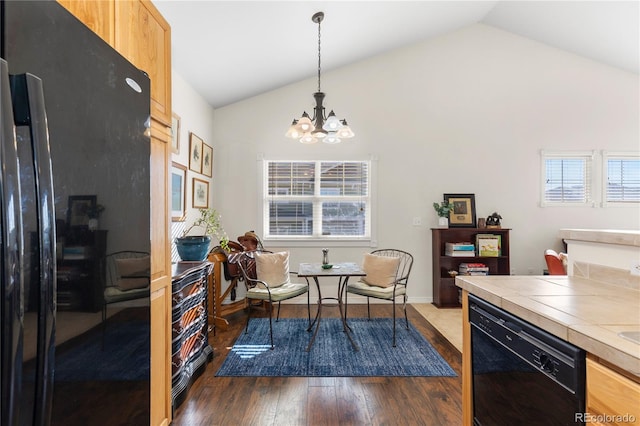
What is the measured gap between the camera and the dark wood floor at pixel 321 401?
193cm

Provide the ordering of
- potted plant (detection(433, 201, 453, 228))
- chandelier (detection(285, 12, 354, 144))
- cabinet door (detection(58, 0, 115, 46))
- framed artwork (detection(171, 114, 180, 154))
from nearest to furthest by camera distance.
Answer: cabinet door (detection(58, 0, 115, 46)) → chandelier (detection(285, 12, 354, 144)) → framed artwork (detection(171, 114, 180, 154)) → potted plant (detection(433, 201, 453, 228))

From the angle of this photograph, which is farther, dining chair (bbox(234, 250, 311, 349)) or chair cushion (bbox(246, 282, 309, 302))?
dining chair (bbox(234, 250, 311, 349))

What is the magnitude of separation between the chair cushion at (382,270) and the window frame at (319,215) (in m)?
1.03

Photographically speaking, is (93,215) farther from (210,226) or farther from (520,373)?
(210,226)

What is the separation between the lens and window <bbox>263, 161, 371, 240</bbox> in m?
4.51

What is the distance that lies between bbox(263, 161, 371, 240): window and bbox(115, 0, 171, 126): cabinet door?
278 centimetres

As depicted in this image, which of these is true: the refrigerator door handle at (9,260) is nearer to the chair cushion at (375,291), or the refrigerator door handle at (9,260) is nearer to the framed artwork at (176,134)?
the framed artwork at (176,134)

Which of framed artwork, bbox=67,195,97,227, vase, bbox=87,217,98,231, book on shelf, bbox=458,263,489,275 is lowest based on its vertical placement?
book on shelf, bbox=458,263,489,275

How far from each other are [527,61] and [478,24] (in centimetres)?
92

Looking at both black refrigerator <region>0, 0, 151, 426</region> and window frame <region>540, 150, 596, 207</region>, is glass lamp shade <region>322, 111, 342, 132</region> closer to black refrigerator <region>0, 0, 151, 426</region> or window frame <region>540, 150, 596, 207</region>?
black refrigerator <region>0, 0, 151, 426</region>

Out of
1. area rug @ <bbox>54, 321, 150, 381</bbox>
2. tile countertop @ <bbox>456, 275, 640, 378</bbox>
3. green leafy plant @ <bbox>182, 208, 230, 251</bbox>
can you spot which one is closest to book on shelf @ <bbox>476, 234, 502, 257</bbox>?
tile countertop @ <bbox>456, 275, 640, 378</bbox>

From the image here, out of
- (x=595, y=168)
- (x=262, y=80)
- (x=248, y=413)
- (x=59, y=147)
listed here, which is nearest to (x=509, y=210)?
(x=595, y=168)

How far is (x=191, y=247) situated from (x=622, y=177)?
607cm

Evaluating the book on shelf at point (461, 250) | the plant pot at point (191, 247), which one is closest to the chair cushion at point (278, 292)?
the plant pot at point (191, 247)
